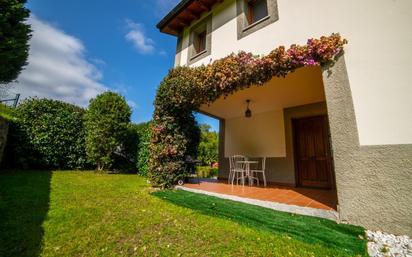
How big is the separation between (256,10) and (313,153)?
5352 millimetres

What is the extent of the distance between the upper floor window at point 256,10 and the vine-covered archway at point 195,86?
1.83 metres

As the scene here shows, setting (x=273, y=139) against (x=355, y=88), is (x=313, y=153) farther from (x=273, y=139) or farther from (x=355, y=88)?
(x=355, y=88)

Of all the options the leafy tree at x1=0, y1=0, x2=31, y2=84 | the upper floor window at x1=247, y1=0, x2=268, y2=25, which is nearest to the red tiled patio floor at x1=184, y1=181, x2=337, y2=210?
the upper floor window at x1=247, y1=0, x2=268, y2=25

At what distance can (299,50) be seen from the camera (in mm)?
3773

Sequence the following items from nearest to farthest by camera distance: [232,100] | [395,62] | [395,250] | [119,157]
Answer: [395,250] → [395,62] → [232,100] → [119,157]

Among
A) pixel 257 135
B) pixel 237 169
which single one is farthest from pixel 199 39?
pixel 237 169

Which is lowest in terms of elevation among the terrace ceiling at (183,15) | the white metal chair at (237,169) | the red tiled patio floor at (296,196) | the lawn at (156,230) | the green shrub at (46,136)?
the lawn at (156,230)

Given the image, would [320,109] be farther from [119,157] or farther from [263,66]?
[119,157]

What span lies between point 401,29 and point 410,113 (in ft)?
4.65

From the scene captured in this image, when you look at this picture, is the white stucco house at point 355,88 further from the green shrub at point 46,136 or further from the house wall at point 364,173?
the green shrub at point 46,136

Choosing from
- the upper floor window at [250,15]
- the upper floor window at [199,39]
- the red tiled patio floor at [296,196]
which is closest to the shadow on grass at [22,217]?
the red tiled patio floor at [296,196]

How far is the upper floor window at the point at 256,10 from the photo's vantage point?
18.0ft

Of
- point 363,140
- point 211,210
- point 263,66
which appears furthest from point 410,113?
point 211,210

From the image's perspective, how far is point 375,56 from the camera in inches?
121
